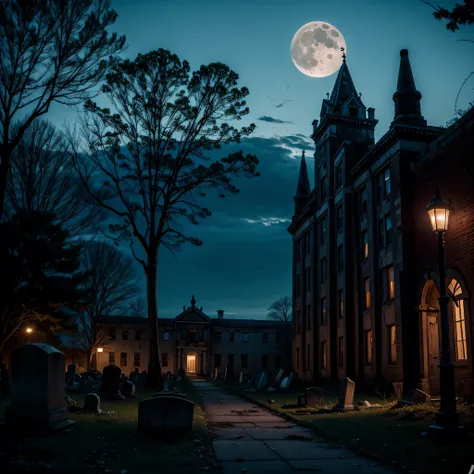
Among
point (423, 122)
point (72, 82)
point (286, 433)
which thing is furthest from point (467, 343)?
point (72, 82)

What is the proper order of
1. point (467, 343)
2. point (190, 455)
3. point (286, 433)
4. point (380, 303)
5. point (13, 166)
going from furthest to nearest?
point (380, 303) → point (13, 166) → point (467, 343) → point (286, 433) → point (190, 455)

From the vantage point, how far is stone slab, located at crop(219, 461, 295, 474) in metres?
8.32

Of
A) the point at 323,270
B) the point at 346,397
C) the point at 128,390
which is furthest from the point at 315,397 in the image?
the point at 323,270

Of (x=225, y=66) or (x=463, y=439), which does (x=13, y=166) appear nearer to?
(x=225, y=66)

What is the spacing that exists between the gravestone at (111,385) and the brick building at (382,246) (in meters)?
12.2

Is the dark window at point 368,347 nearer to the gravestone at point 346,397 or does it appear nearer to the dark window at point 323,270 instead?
the dark window at point 323,270

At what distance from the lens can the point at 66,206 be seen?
24.7 meters

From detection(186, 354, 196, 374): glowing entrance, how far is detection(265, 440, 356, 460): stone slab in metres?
63.2

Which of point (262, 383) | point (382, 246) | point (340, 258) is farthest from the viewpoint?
point (340, 258)

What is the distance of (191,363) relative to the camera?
2896 inches

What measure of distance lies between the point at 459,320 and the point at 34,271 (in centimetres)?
1804

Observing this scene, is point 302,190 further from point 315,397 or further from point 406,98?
point 315,397

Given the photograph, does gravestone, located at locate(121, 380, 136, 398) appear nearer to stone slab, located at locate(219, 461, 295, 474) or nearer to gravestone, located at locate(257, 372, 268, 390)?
gravestone, located at locate(257, 372, 268, 390)

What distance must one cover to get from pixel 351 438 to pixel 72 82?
42.4 feet
